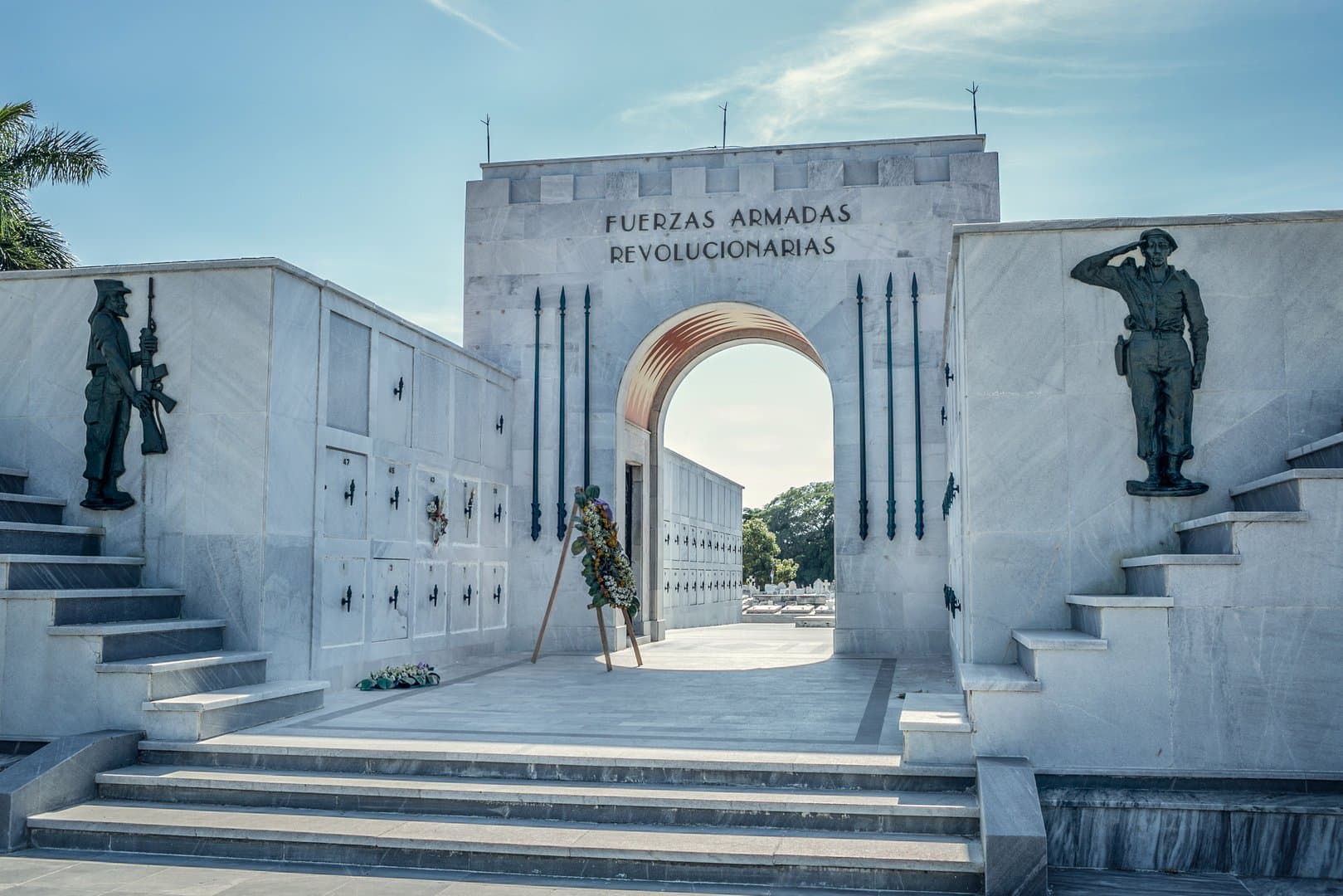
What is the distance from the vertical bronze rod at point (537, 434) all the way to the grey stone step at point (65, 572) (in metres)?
6.75

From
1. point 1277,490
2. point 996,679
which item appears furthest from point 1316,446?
point 996,679

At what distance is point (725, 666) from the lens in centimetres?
1380

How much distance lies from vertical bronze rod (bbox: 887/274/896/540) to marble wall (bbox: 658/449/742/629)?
4.77 m

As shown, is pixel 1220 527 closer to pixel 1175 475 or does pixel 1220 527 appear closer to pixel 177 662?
pixel 1175 475

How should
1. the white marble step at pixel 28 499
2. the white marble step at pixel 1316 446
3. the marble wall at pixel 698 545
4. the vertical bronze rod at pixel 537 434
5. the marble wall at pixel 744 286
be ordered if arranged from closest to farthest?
the white marble step at pixel 1316 446 → the white marble step at pixel 28 499 → the marble wall at pixel 744 286 → the vertical bronze rod at pixel 537 434 → the marble wall at pixel 698 545

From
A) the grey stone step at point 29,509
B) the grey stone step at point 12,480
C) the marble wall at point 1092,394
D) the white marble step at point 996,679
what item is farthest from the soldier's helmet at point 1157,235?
the grey stone step at point 12,480

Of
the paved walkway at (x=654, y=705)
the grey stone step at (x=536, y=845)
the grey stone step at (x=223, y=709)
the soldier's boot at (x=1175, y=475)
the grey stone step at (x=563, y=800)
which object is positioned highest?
the soldier's boot at (x=1175, y=475)

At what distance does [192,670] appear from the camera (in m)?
8.36

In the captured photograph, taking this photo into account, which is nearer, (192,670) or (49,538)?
(192,670)

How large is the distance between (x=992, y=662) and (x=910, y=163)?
9235 mm

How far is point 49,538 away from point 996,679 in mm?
7491

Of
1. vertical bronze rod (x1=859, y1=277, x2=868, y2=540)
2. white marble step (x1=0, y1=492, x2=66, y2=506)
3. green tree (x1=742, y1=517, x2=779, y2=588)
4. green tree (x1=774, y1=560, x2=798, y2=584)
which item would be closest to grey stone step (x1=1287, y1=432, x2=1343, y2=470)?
vertical bronze rod (x1=859, y1=277, x2=868, y2=540)

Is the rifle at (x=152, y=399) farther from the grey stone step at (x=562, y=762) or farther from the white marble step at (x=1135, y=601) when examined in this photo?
the white marble step at (x=1135, y=601)

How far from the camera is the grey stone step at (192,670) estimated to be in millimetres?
7938
